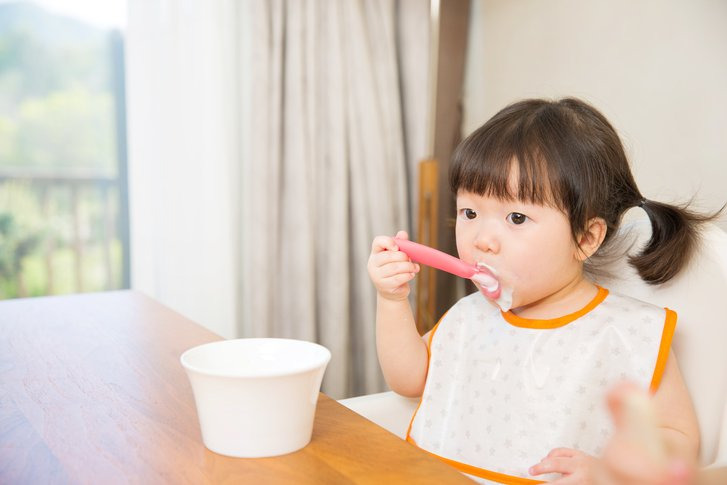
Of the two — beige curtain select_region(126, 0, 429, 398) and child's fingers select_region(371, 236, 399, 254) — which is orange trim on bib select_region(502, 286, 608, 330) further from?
beige curtain select_region(126, 0, 429, 398)

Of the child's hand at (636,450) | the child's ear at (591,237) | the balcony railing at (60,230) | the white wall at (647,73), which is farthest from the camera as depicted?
the balcony railing at (60,230)

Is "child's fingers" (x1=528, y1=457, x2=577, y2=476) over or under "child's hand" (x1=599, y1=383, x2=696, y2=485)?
under

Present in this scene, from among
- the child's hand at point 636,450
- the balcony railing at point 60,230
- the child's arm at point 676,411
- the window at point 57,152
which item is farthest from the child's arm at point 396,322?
the balcony railing at point 60,230

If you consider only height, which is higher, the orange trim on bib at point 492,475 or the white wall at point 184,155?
the white wall at point 184,155

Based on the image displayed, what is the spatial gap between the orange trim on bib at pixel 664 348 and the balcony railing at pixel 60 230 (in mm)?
2102

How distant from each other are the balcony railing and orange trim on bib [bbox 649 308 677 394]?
82.7 inches

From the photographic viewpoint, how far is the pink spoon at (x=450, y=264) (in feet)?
2.61

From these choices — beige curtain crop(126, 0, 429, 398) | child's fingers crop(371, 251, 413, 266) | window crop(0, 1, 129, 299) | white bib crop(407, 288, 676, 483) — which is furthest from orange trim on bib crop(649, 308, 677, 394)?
window crop(0, 1, 129, 299)

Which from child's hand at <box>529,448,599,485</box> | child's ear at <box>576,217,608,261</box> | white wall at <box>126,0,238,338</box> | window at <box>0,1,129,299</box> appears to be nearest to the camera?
child's hand at <box>529,448,599,485</box>

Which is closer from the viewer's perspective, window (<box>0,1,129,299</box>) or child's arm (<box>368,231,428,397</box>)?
child's arm (<box>368,231,428,397</box>)

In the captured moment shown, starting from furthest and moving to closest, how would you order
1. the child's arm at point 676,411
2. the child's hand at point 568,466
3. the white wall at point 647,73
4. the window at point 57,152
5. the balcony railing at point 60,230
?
the balcony railing at point 60,230 → the window at point 57,152 → the white wall at point 647,73 → the child's arm at point 676,411 → the child's hand at point 568,466

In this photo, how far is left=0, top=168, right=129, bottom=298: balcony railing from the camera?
2516mm

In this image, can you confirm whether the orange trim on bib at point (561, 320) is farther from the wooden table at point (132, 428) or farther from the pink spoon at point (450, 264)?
the wooden table at point (132, 428)

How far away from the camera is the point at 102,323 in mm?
1004
